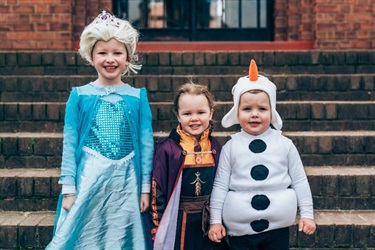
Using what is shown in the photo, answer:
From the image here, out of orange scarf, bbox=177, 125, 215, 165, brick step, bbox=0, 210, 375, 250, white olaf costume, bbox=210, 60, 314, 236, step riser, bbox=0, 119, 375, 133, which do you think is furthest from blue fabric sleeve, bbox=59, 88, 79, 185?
step riser, bbox=0, 119, 375, 133

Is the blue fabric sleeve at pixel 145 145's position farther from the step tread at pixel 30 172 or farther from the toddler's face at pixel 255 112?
the step tread at pixel 30 172

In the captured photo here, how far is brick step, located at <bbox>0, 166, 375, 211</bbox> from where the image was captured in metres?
3.54

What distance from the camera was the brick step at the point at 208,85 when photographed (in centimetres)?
462

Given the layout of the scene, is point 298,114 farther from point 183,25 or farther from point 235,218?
point 183,25

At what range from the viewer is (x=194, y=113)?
253 centimetres

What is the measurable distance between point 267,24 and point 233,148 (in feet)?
14.1

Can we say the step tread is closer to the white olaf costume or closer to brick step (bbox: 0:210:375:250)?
brick step (bbox: 0:210:375:250)

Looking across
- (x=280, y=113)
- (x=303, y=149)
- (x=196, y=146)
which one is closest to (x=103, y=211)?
(x=196, y=146)

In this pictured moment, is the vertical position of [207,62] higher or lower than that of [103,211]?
higher

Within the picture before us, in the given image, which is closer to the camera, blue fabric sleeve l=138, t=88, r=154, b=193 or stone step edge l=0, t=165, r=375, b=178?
blue fabric sleeve l=138, t=88, r=154, b=193

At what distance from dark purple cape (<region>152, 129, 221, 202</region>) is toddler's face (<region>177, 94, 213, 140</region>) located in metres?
0.11

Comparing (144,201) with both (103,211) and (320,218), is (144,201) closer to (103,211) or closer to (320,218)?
(103,211)

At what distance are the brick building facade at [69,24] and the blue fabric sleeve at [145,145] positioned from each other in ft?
10.3

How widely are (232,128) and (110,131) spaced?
1.75 meters
